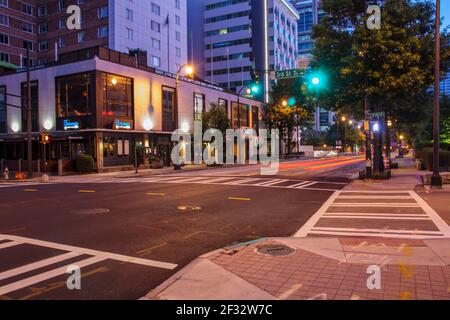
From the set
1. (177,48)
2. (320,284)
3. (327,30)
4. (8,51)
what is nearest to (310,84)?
(327,30)

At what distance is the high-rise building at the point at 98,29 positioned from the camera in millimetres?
61312

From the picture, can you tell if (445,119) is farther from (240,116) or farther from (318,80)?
(240,116)

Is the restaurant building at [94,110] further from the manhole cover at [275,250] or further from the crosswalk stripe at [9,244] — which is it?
the manhole cover at [275,250]

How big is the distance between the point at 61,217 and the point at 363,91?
1766cm

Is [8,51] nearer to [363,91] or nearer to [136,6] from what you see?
[136,6]

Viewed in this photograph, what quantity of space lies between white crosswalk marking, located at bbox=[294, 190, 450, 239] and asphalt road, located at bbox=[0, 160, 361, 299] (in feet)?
1.83

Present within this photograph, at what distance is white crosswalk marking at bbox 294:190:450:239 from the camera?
9555 mm

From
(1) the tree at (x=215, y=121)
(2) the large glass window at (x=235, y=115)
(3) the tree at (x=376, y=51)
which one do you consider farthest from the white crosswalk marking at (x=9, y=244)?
(2) the large glass window at (x=235, y=115)

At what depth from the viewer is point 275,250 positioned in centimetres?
767

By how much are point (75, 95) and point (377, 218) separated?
3275 cm

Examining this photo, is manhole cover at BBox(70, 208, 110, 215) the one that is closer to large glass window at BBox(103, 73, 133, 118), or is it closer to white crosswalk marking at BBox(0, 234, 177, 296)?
white crosswalk marking at BBox(0, 234, 177, 296)

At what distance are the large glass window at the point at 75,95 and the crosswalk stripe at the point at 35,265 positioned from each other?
101 ft

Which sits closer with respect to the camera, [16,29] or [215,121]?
[215,121]

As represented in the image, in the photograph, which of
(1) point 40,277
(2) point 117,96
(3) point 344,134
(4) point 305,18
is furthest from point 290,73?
(4) point 305,18
